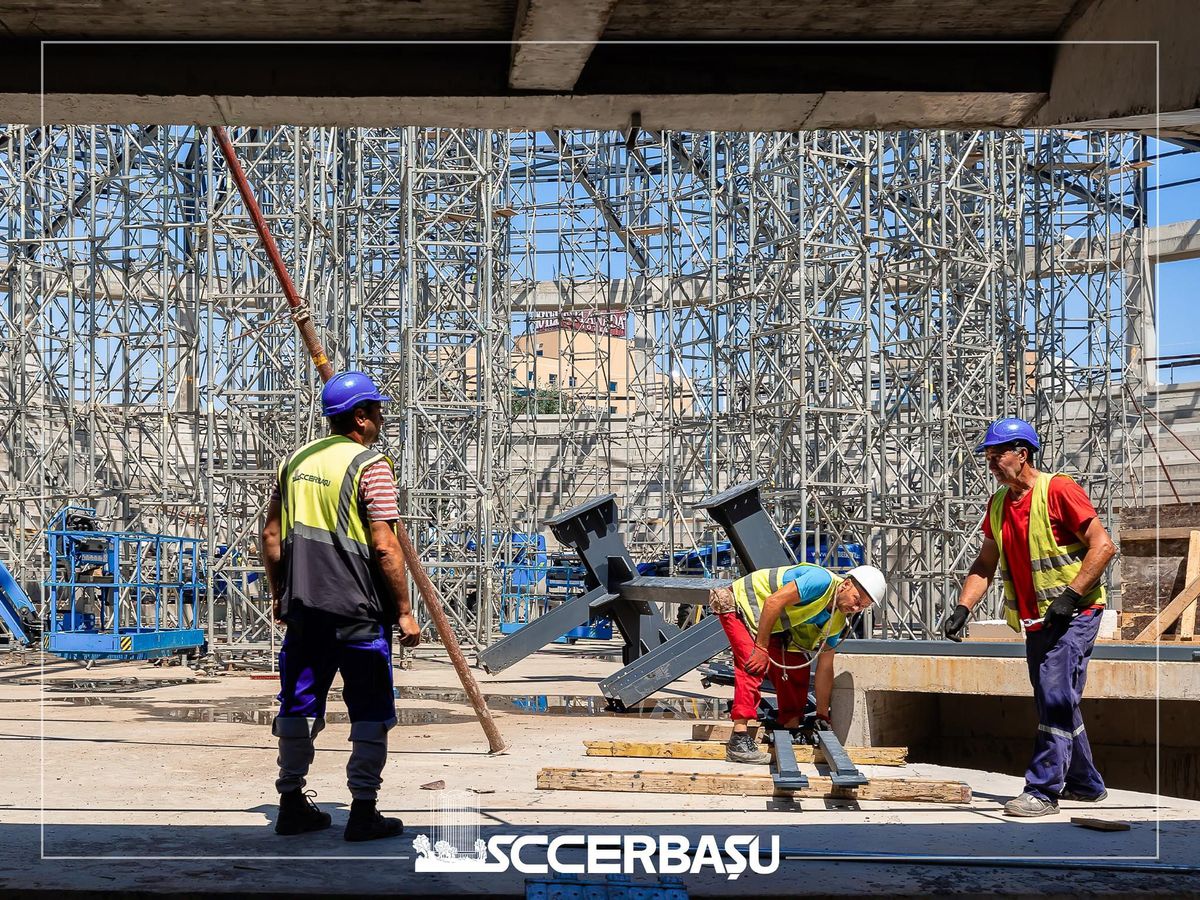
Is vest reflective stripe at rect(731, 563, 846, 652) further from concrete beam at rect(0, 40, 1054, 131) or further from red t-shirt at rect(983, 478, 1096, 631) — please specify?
concrete beam at rect(0, 40, 1054, 131)

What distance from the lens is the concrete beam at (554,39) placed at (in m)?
4.57

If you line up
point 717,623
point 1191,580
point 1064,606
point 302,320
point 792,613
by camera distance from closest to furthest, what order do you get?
1. point 1064,606
2. point 302,320
3. point 792,613
4. point 717,623
5. point 1191,580

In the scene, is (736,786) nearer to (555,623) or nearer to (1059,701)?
(1059,701)

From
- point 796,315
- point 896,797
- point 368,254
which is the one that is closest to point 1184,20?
point 896,797

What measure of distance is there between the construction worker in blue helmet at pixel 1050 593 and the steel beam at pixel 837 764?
62 cm

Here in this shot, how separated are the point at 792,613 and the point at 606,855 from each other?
10.4 ft

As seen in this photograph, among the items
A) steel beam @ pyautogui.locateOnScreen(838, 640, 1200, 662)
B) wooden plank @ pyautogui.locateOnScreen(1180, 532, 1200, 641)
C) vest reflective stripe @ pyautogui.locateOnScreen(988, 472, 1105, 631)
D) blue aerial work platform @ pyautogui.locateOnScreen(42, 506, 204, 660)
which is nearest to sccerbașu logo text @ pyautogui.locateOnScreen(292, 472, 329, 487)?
vest reflective stripe @ pyautogui.locateOnScreen(988, 472, 1105, 631)

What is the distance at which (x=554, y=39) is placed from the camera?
4.78m

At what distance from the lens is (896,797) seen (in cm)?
601

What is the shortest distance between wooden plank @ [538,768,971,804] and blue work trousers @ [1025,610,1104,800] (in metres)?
0.48

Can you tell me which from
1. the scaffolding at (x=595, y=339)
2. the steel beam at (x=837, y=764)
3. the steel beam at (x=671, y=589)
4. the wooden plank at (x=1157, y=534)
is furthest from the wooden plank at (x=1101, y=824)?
the scaffolding at (x=595, y=339)

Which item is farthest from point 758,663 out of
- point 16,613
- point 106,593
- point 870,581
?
point 106,593

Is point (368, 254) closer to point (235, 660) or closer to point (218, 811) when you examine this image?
point (235, 660)

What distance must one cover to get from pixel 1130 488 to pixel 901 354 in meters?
8.18
